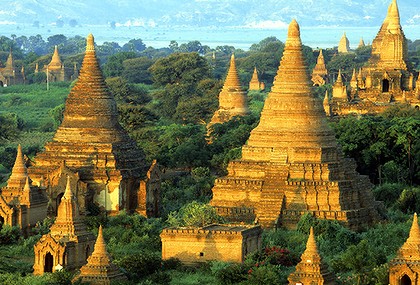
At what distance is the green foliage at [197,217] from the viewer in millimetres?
51000

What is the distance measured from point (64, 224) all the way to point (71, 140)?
944cm

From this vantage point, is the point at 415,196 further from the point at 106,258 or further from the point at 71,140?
the point at 106,258

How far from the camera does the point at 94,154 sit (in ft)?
187

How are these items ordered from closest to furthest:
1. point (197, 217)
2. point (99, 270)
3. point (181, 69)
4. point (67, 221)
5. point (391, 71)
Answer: point (99, 270), point (67, 221), point (197, 217), point (391, 71), point (181, 69)

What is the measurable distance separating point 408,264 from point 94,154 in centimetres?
1698

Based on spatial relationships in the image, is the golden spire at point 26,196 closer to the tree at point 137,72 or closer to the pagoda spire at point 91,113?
the pagoda spire at point 91,113

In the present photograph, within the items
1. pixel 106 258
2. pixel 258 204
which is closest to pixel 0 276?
pixel 106 258

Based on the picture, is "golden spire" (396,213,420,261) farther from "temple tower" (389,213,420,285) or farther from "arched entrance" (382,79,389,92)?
"arched entrance" (382,79,389,92)

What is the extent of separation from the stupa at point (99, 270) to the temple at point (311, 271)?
4.37 meters

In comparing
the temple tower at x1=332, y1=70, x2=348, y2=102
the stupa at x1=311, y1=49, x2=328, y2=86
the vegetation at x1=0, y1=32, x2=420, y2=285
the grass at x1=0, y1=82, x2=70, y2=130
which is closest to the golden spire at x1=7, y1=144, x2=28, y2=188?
the vegetation at x1=0, y1=32, x2=420, y2=285

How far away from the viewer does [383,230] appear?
5228cm

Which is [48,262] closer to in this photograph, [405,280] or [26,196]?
[26,196]

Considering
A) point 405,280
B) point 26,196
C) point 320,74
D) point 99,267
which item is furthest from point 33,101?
point 405,280

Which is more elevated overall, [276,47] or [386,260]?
[276,47]
